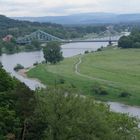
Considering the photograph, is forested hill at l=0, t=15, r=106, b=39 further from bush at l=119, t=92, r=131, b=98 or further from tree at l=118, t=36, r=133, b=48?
bush at l=119, t=92, r=131, b=98

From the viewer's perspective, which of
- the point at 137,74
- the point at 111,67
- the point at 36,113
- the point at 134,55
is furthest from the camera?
the point at 134,55

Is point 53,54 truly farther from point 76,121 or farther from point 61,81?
point 76,121

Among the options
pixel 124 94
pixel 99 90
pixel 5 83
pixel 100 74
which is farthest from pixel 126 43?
pixel 5 83

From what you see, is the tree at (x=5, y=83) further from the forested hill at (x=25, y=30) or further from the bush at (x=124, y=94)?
the forested hill at (x=25, y=30)

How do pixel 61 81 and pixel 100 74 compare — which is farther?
pixel 100 74

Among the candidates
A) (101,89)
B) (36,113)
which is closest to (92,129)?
(36,113)

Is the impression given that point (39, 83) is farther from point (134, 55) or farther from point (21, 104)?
point (21, 104)

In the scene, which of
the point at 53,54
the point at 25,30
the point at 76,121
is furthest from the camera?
the point at 25,30

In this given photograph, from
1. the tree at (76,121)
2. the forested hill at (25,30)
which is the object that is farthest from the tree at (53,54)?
the forested hill at (25,30)
